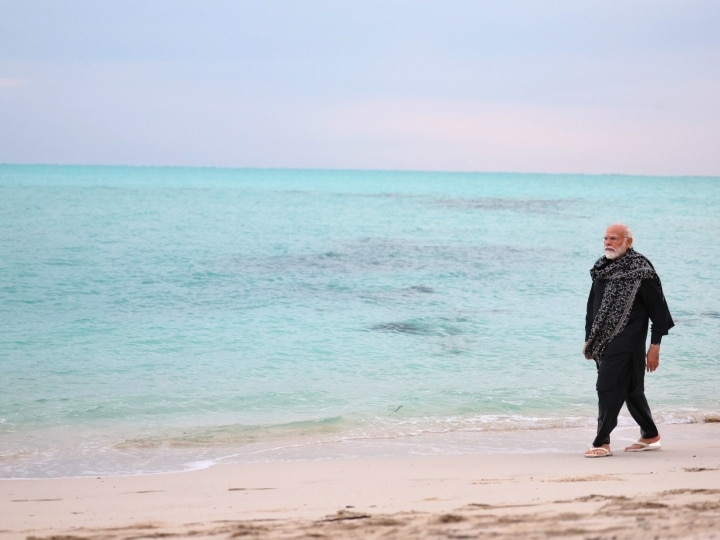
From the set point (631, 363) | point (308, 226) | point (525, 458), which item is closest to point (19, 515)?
point (525, 458)

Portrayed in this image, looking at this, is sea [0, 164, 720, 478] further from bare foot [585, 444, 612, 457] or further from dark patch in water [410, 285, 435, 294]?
bare foot [585, 444, 612, 457]

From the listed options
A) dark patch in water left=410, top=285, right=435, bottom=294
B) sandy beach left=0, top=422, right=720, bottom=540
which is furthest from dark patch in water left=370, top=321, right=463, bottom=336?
sandy beach left=0, top=422, right=720, bottom=540

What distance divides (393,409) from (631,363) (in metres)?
2.87

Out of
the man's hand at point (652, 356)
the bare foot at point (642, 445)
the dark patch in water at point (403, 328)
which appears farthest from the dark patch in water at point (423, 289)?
the man's hand at point (652, 356)

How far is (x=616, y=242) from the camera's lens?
19.5 feet

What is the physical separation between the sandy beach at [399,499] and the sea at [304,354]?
0.72m

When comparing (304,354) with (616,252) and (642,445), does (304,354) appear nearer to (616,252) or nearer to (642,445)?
(642,445)

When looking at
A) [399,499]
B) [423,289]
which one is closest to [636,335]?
[399,499]

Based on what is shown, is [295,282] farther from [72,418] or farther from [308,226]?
[308,226]

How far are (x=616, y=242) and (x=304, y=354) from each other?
569 centimetres

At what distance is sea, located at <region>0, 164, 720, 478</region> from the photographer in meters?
7.33

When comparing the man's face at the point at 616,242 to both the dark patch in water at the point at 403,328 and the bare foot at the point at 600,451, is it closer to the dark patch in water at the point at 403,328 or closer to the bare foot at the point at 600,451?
the bare foot at the point at 600,451

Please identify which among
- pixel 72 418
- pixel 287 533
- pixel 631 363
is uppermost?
pixel 631 363

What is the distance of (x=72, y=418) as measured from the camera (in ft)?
25.8
